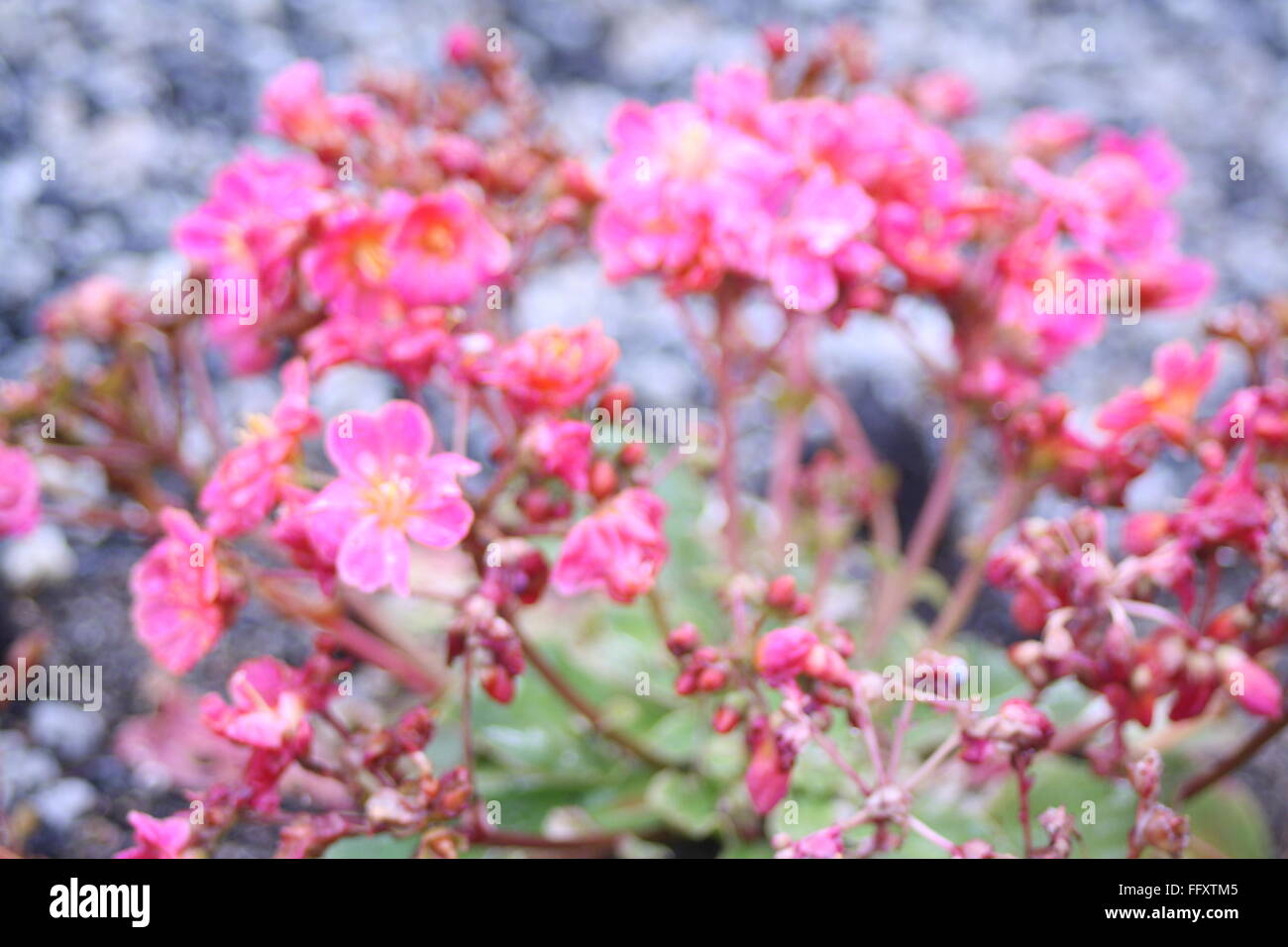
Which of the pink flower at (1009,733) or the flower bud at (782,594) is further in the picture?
the flower bud at (782,594)

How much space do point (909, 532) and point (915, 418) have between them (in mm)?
233

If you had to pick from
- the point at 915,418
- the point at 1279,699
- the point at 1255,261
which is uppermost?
the point at 1255,261

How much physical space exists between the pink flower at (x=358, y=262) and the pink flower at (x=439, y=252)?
0.01 m

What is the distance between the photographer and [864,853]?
36.9 inches

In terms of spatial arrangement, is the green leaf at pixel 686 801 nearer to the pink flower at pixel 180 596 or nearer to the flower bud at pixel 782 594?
the flower bud at pixel 782 594

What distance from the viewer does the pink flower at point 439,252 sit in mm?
1173

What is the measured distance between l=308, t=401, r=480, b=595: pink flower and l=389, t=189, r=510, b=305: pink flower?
199 mm

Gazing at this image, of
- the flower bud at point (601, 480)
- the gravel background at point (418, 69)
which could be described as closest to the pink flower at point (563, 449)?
the flower bud at point (601, 480)

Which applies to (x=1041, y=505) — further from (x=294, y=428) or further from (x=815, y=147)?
(x=294, y=428)

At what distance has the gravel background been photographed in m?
1.92

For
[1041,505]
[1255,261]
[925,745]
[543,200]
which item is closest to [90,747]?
[543,200]

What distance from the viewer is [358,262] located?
120 cm

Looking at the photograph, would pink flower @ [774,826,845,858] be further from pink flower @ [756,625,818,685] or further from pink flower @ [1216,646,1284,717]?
pink flower @ [1216,646,1284,717]

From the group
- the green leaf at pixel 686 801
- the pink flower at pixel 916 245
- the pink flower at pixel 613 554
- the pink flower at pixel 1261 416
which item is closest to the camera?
the pink flower at pixel 613 554
